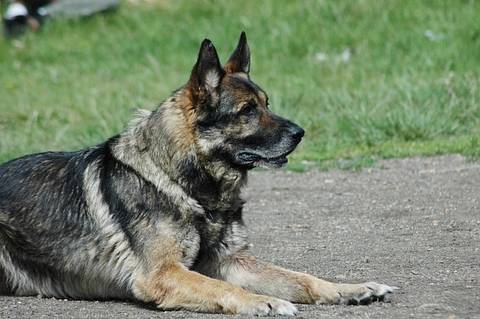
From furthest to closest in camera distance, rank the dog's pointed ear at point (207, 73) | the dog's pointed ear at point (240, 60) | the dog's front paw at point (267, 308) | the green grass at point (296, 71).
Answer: the green grass at point (296, 71) → the dog's pointed ear at point (240, 60) → the dog's pointed ear at point (207, 73) → the dog's front paw at point (267, 308)

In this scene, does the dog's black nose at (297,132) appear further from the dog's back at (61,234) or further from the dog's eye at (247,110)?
the dog's back at (61,234)

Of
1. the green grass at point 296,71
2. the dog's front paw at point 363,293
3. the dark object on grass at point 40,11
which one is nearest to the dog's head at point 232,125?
the dog's front paw at point 363,293

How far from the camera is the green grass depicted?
10.2 metres

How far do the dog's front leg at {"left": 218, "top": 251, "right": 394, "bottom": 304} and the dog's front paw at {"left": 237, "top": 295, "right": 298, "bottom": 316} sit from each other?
1.06 ft

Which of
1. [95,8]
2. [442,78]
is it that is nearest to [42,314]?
[442,78]

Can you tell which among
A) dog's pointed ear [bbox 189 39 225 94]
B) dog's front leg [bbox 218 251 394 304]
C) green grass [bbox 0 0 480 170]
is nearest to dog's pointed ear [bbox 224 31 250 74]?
dog's pointed ear [bbox 189 39 225 94]

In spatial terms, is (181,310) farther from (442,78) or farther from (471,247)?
(442,78)

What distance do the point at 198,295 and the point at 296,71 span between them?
26.3ft

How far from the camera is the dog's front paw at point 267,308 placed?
5.18 m

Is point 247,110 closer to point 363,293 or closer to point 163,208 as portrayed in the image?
point 163,208

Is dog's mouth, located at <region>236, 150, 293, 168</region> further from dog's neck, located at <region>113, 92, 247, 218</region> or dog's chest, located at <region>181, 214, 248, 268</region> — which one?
dog's chest, located at <region>181, 214, 248, 268</region>

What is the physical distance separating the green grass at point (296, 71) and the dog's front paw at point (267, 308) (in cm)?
416

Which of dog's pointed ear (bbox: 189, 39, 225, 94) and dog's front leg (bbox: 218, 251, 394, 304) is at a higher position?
dog's pointed ear (bbox: 189, 39, 225, 94)

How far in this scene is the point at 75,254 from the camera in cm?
569
